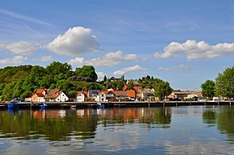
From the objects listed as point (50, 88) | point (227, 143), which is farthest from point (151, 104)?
point (227, 143)

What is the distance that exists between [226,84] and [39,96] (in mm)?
84721

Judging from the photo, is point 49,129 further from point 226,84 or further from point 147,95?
point 147,95

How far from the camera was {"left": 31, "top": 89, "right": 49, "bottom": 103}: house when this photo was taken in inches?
5989

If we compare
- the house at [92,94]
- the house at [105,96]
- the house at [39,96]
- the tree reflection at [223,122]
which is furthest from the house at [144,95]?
the tree reflection at [223,122]

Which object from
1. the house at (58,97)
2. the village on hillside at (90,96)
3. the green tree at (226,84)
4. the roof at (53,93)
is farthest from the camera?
the roof at (53,93)

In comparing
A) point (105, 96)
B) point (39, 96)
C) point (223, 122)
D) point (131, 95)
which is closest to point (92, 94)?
point (105, 96)

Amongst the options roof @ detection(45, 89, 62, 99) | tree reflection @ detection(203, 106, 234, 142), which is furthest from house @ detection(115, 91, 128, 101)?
tree reflection @ detection(203, 106, 234, 142)

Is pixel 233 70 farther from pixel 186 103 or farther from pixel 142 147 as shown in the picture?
pixel 142 147

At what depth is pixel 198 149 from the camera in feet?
77.1

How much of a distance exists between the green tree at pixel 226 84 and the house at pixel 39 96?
79790 mm

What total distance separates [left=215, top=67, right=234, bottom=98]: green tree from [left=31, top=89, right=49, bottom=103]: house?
7979 centimetres

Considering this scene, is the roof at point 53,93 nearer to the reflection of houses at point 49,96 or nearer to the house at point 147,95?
the reflection of houses at point 49,96

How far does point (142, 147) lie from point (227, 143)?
23.1 feet

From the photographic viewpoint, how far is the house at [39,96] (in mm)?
152125
